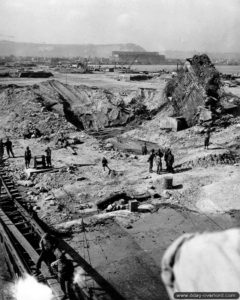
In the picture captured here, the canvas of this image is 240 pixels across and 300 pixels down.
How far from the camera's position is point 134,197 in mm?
13523

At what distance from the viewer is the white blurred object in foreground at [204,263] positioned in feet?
4.95

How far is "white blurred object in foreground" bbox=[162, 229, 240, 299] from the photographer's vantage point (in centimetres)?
151

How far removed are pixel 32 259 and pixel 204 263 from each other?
275 inches

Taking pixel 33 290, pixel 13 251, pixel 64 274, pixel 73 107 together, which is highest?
pixel 73 107

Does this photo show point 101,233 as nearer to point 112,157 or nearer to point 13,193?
point 13,193

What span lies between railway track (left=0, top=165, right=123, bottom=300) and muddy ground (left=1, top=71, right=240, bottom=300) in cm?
28

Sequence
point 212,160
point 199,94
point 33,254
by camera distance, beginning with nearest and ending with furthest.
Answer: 1. point 33,254
2. point 212,160
3. point 199,94

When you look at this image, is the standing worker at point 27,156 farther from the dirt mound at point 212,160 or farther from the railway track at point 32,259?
the dirt mound at point 212,160

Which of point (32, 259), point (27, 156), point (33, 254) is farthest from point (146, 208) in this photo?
point (27, 156)

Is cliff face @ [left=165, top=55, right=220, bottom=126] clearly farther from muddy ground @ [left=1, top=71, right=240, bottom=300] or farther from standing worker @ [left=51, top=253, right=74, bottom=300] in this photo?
standing worker @ [left=51, top=253, right=74, bottom=300]

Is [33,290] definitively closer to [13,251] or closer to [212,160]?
[13,251]

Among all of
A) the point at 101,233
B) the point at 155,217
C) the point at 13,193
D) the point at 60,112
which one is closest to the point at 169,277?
the point at 101,233

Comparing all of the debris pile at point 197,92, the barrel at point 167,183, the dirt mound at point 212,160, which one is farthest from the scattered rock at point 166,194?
A: the debris pile at point 197,92

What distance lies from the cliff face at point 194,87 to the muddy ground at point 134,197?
2.97 metres
